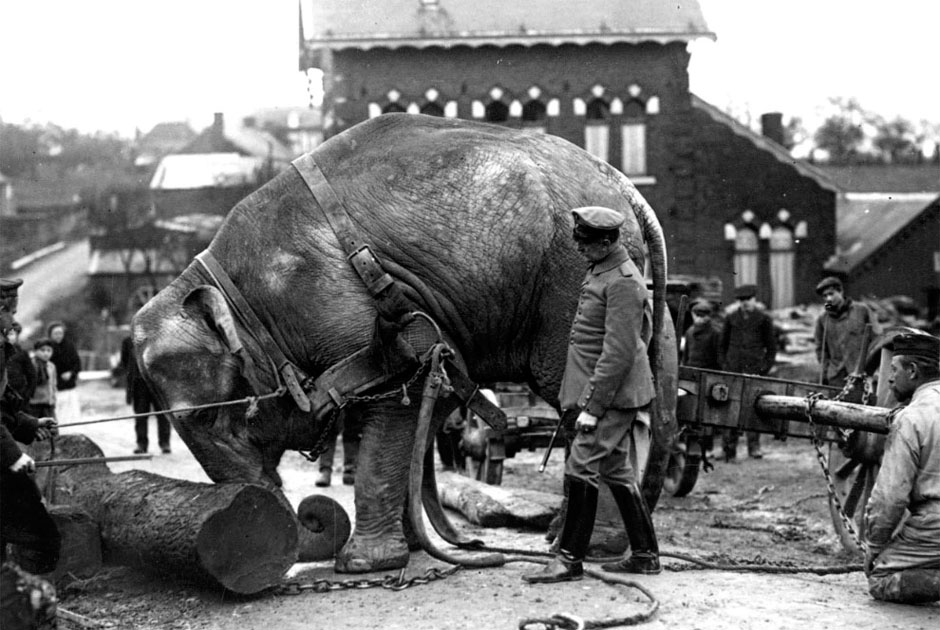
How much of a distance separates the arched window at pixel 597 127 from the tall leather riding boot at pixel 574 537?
2202 centimetres

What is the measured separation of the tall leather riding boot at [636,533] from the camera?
7348 millimetres

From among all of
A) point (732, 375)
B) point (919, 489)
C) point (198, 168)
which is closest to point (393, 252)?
point (732, 375)

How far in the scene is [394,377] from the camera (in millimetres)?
7945

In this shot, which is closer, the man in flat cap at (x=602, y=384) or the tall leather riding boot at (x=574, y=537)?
the man in flat cap at (x=602, y=384)

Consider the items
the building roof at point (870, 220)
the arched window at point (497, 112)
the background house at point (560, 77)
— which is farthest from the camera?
the building roof at point (870, 220)

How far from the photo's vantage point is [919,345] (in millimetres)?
7184

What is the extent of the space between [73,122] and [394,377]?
194 feet

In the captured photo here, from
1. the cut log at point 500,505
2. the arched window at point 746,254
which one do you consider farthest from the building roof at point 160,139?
the cut log at point 500,505

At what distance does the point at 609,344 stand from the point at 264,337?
213cm

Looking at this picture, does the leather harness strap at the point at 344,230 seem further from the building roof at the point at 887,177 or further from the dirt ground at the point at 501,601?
the building roof at the point at 887,177

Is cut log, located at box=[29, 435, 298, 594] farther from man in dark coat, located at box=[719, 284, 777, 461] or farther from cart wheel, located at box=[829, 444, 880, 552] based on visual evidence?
man in dark coat, located at box=[719, 284, 777, 461]

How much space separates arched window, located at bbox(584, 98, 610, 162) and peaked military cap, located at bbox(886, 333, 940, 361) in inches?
861

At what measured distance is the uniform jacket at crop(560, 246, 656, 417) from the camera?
7.12 m

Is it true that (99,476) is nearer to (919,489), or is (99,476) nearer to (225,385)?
(225,385)
